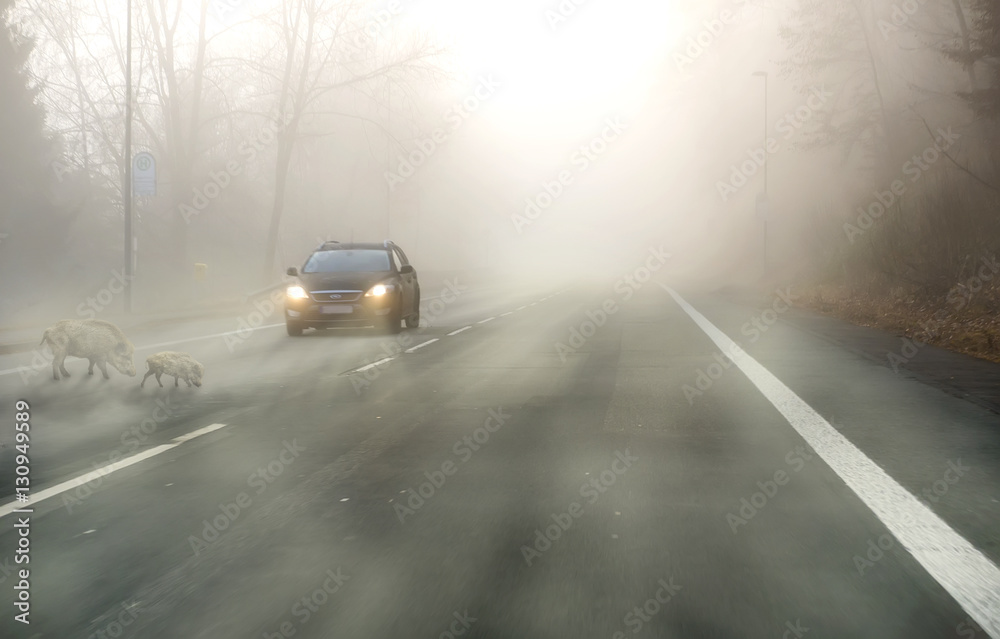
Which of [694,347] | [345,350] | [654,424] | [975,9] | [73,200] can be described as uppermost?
[975,9]

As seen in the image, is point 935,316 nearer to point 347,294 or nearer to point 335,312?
point 347,294

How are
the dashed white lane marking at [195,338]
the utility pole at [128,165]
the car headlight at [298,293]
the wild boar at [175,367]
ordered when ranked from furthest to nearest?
the utility pole at [128,165]
the car headlight at [298,293]
the dashed white lane marking at [195,338]
the wild boar at [175,367]

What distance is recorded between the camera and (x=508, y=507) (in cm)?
595

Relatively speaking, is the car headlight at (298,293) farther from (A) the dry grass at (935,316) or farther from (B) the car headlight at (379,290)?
(A) the dry grass at (935,316)

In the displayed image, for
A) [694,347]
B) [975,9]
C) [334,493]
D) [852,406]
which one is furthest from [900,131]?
[334,493]

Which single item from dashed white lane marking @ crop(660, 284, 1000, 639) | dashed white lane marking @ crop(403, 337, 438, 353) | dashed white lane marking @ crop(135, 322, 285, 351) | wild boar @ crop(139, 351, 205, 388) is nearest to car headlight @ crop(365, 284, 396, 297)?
dashed white lane marking @ crop(403, 337, 438, 353)

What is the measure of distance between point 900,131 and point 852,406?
30.6 m

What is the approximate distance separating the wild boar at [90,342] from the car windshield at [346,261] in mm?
8389

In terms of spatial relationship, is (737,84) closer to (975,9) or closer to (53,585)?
(975,9)

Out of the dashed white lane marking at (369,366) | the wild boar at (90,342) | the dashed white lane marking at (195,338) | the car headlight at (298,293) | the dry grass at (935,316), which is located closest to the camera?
the wild boar at (90,342)

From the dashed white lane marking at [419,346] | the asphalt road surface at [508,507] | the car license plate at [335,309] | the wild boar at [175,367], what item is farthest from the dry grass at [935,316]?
the wild boar at [175,367]

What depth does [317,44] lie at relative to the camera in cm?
3688

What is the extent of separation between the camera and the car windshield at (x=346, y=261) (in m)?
20.2

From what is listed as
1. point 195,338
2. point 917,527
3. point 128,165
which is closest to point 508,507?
point 917,527
